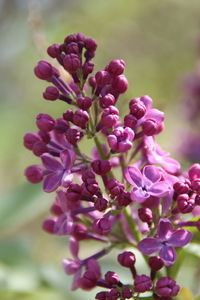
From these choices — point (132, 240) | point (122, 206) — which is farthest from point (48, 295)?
point (122, 206)

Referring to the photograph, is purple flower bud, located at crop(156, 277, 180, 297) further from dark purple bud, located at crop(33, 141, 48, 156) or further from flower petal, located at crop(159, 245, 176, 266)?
dark purple bud, located at crop(33, 141, 48, 156)

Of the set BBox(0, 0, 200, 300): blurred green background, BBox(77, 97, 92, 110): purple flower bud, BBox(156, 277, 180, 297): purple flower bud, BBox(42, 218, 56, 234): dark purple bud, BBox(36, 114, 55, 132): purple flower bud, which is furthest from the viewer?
BBox(0, 0, 200, 300): blurred green background

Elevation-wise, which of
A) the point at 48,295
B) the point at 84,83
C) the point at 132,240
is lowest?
the point at 48,295

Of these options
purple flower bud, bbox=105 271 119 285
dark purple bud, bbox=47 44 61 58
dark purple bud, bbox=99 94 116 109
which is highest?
dark purple bud, bbox=47 44 61 58

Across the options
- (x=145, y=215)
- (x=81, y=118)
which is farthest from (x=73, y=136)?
(x=145, y=215)

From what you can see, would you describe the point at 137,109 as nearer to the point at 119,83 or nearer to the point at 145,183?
the point at 119,83

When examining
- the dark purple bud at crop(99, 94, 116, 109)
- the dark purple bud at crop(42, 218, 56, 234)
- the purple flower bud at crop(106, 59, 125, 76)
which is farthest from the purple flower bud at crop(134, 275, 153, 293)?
the purple flower bud at crop(106, 59, 125, 76)

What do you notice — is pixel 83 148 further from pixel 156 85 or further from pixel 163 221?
pixel 163 221
